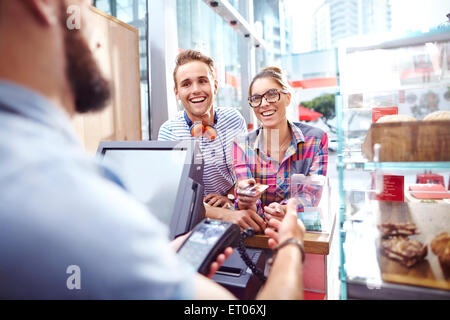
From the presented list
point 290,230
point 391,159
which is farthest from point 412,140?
point 290,230

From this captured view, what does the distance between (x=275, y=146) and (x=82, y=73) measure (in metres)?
1.37

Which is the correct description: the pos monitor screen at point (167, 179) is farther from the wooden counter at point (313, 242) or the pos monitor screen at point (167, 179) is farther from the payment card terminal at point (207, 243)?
the wooden counter at point (313, 242)

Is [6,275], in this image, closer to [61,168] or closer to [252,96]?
[61,168]

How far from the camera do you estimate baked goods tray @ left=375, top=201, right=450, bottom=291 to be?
735mm

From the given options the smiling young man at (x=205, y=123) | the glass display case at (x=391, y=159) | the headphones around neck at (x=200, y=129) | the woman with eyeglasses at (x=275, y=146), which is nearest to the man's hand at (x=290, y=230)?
the glass display case at (x=391, y=159)

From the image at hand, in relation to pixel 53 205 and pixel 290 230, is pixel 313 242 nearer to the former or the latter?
pixel 290 230

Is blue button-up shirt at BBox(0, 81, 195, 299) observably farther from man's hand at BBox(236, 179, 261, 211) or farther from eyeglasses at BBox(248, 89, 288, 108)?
eyeglasses at BBox(248, 89, 288, 108)

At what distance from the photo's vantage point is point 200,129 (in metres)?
1.92

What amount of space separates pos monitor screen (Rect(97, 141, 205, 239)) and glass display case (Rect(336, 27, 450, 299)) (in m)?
0.47

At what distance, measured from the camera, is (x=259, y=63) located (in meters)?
5.54

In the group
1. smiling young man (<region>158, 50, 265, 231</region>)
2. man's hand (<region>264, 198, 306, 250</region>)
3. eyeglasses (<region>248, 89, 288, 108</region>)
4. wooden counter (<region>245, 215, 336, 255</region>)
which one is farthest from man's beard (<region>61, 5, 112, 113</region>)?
eyeglasses (<region>248, 89, 288, 108</region>)

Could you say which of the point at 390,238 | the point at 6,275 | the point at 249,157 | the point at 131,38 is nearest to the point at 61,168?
the point at 6,275

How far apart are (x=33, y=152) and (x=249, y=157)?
137 cm
